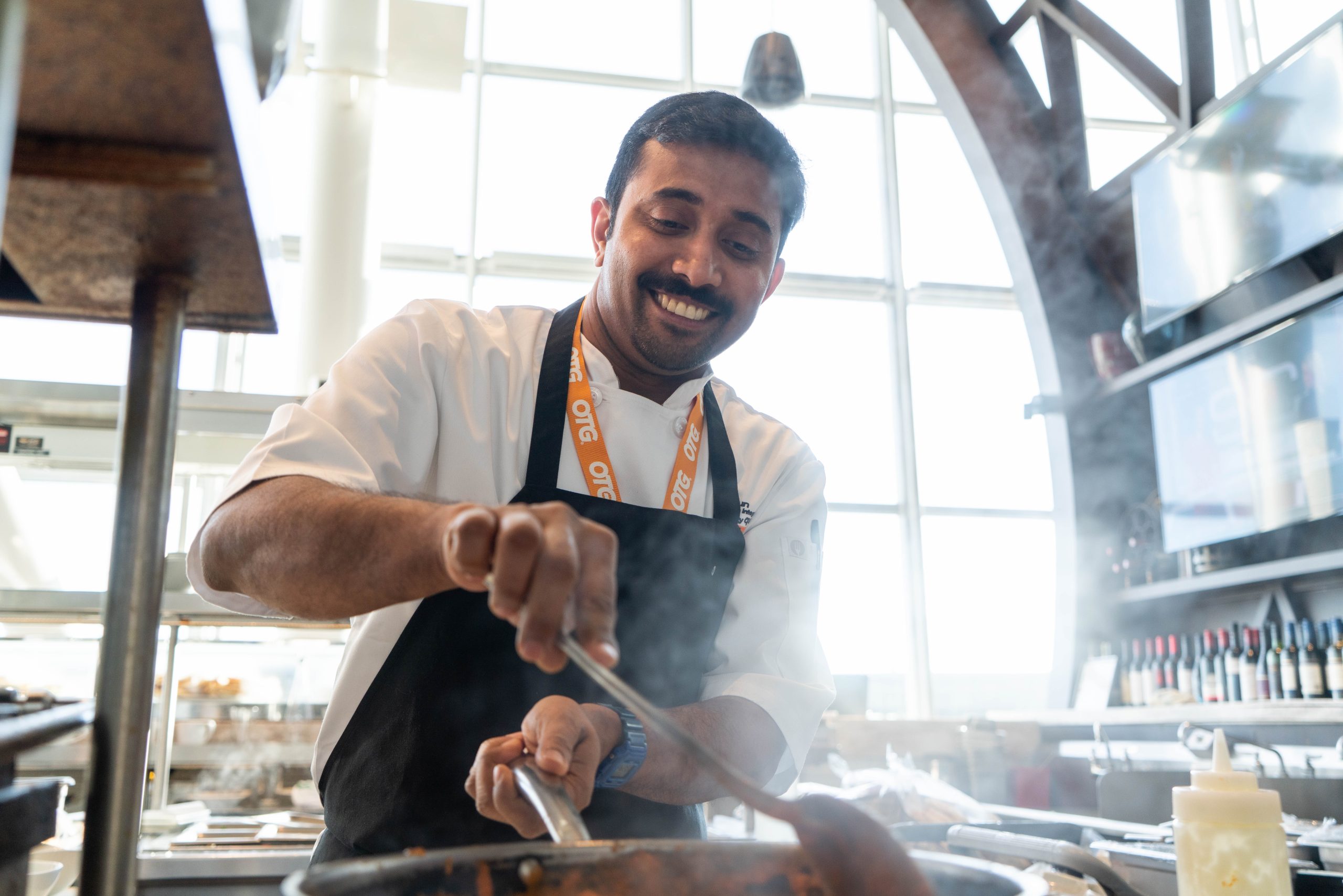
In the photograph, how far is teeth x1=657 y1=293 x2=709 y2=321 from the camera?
4.58 feet

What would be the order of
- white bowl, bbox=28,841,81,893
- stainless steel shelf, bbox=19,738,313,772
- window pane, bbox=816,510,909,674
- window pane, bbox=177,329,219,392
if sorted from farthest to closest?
window pane, bbox=816,510,909,674 → window pane, bbox=177,329,219,392 → stainless steel shelf, bbox=19,738,313,772 → white bowl, bbox=28,841,81,893

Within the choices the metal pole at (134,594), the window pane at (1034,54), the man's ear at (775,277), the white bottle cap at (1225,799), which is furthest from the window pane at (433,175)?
the white bottle cap at (1225,799)

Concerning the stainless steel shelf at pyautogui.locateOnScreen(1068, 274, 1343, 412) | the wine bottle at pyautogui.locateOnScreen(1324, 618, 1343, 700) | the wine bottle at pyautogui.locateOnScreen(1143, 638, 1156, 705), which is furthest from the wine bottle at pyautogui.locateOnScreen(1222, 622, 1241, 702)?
the stainless steel shelf at pyautogui.locateOnScreen(1068, 274, 1343, 412)

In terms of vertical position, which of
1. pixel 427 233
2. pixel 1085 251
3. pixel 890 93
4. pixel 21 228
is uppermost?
pixel 890 93

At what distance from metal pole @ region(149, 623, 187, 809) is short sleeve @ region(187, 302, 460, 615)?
1483mm

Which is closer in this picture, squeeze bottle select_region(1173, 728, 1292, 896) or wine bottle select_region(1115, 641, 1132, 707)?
squeeze bottle select_region(1173, 728, 1292, 896)

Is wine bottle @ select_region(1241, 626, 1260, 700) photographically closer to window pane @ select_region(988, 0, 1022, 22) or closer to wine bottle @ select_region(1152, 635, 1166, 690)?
wine bottle @ select_region(1152, 635, 1166, 690)

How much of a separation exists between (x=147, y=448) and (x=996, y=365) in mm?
6088

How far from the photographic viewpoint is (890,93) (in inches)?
256

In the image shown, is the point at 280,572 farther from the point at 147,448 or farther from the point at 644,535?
the point at 644,535

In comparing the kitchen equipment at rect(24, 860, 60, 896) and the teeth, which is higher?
the teeth

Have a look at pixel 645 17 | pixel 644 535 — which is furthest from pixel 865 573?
pixel 644 535

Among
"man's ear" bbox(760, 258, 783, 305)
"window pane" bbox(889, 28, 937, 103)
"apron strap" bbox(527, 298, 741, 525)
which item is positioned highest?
"window pane" bbox(889, 28, 937, 103)

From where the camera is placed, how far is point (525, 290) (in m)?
5.83
